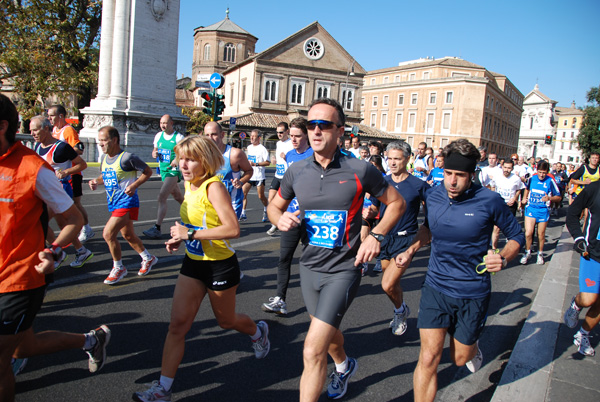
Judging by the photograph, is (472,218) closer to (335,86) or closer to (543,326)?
(543,326)

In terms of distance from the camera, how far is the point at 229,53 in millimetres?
72375

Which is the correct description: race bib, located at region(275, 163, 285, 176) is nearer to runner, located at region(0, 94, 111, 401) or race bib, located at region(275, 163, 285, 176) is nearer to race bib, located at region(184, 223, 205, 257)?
race bib, located at region(184, 223, 205, 257)

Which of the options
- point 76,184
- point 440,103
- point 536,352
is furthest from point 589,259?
point 440,103

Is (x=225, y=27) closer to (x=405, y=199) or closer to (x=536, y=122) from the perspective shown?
(x=405, y=199)

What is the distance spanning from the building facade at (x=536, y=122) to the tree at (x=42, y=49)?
108m

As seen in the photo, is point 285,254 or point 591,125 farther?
point 591,125

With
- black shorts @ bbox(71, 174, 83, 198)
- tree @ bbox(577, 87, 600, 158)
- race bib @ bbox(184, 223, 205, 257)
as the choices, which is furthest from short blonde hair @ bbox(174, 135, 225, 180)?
tree @ bbox(577, 87, 600, 158)

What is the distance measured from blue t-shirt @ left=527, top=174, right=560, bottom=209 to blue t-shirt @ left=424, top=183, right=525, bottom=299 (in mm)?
6270

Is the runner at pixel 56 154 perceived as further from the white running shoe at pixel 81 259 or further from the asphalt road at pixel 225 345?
the asphalt road at pixel 225 345

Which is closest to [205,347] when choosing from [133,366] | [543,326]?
[133,366]

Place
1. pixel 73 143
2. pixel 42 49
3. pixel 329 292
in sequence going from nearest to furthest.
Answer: pixel 329 292, pixel 73 143, pixel 42 49

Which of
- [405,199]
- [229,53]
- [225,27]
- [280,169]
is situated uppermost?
[225,27]

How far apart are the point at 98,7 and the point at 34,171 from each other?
2999 cm

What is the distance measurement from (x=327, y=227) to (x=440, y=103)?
77.1 meters
